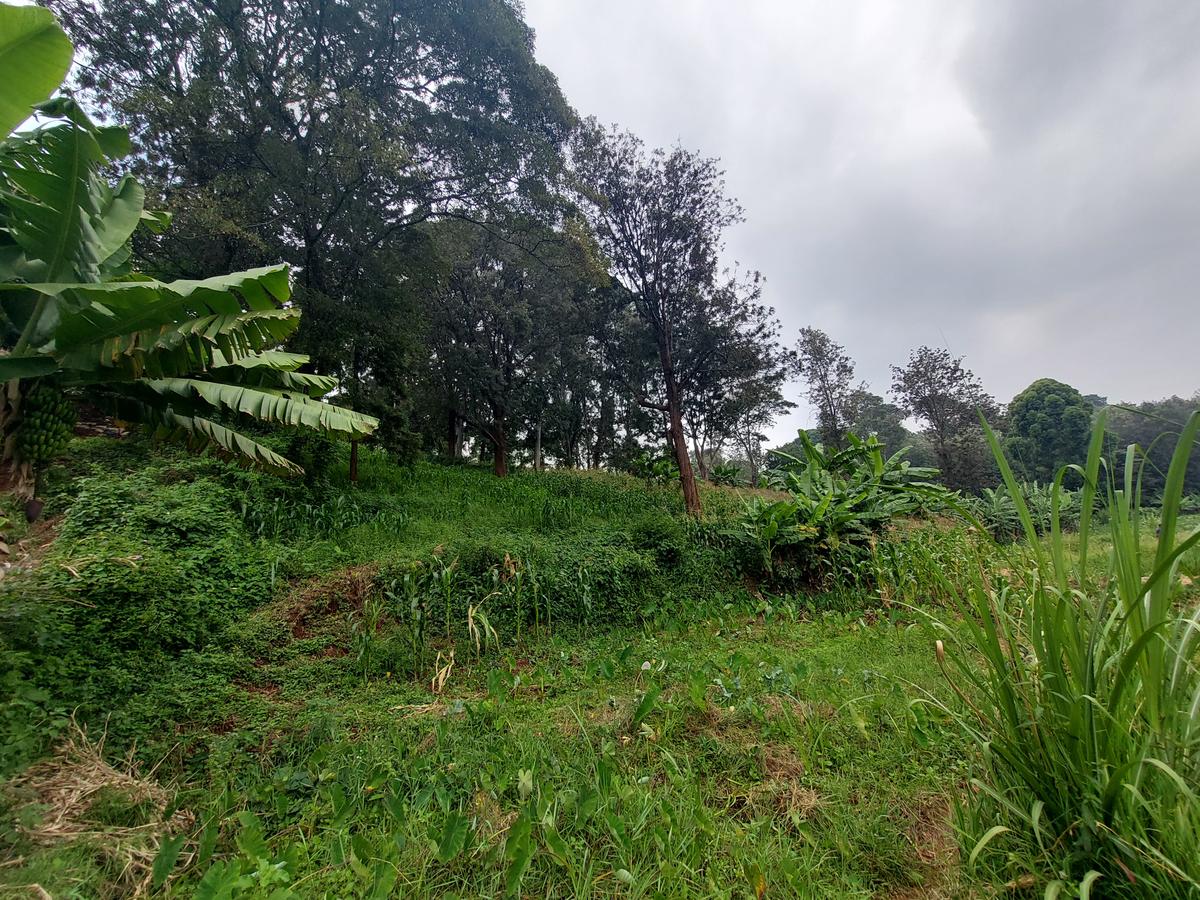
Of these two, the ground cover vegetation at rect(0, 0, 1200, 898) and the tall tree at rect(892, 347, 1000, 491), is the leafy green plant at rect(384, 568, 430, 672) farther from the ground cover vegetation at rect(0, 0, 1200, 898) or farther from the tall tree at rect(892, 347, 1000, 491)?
the tall tree at rect(892, 347, 1000, 491)

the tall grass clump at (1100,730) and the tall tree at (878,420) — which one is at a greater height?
the tall tree at (878,420)

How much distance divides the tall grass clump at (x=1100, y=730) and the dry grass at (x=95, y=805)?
2.58 metres

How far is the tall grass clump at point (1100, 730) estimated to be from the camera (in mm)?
993

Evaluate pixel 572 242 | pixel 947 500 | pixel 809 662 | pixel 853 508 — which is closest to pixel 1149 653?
pixel 947 500

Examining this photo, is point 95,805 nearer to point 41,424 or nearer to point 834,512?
point 41,424

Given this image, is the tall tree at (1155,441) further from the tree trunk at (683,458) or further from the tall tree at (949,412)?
the tall tree at (949,412)

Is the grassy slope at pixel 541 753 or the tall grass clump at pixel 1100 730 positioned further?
the grassy slope at pixel 541 753

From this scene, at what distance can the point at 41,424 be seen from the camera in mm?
2973

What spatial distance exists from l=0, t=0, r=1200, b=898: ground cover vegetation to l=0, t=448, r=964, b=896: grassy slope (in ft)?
0.07

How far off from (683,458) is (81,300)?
334 inches

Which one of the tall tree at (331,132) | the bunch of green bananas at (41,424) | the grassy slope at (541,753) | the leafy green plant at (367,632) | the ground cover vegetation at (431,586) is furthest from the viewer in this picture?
the tall tree at (331,132)

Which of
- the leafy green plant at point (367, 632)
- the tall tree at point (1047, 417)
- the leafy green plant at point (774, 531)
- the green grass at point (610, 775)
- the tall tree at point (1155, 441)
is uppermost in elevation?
the tall tree at point (1047, 417)

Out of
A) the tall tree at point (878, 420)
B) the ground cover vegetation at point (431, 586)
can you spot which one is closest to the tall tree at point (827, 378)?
the tall tree at point (878, 420)

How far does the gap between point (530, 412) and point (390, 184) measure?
10.0m
